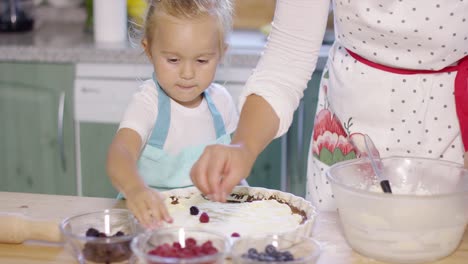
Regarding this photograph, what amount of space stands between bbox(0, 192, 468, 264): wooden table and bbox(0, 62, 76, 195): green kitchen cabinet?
1.22 meters

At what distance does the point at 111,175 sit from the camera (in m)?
1.26

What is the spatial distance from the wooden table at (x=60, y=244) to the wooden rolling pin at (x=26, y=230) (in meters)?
0.01

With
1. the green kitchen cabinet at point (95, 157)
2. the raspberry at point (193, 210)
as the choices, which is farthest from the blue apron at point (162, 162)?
the green kitchen cabinet at point (95, 157)

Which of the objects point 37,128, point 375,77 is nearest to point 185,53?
point 375,77

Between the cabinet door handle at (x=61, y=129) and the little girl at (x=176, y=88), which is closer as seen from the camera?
the little girl at (x=176, y=88)

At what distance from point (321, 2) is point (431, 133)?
0.33 m

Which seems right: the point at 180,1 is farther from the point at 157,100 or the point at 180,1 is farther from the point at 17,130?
the point at 17,130

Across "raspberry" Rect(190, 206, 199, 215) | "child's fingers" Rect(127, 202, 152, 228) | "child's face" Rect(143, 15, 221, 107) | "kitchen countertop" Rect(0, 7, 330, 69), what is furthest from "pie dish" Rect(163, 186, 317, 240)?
"kitchen countertop" Rect(0, 7, 330, 69)

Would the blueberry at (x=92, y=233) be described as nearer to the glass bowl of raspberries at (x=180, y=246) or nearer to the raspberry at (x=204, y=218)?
the glass bowl of raspberries at (x=180, y=246)

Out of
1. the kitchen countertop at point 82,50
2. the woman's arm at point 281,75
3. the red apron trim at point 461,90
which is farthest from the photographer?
the kitchen countertop at point 82,50

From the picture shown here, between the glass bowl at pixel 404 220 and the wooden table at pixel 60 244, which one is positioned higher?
the glass bowl at pixel 404 220

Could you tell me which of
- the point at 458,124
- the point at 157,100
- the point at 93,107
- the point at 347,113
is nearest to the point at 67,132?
the point at 93,107

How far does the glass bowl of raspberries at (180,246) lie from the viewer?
3.20ft

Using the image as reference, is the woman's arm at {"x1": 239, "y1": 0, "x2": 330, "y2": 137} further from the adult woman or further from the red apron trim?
the red apron trim
